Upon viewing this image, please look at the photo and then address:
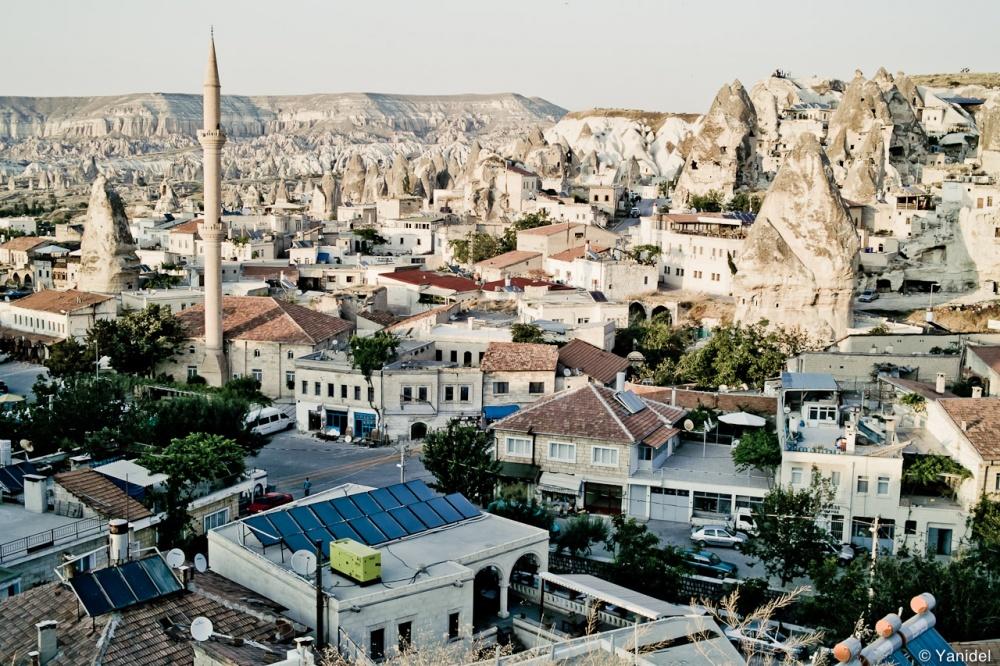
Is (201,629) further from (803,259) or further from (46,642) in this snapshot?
(803,259)

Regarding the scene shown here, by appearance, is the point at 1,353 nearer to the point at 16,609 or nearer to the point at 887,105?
the point at 16,609

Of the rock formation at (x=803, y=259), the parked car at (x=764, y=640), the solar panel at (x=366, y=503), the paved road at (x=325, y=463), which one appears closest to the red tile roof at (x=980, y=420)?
the parked car at (x=764, y=640)

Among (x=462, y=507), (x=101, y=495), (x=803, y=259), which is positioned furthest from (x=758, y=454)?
(x=803, y=259)

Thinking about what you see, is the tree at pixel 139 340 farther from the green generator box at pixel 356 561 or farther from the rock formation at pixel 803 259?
the green generator box at pixel 356 561

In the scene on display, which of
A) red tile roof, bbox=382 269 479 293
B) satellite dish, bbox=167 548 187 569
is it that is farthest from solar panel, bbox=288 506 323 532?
red tile roof, bbox=382 269 479 293

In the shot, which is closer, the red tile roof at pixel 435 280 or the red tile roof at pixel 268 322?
the red tile roof at pixel 268 322
